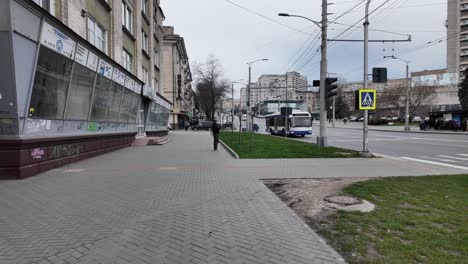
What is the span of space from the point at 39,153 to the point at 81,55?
4462 mm

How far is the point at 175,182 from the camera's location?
8.86 metres

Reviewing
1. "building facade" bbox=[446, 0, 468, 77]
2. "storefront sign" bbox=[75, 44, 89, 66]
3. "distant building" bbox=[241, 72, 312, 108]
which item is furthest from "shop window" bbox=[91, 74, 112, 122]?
"building facade" bbox=[446, 0, 468, 77]

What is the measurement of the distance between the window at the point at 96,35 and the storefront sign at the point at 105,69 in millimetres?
1874

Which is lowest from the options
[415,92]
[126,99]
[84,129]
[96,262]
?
[96,262]

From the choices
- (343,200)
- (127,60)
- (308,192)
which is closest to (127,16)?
(127,60)

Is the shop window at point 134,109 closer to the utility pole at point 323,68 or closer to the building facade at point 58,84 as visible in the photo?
the building facade at point 58,84

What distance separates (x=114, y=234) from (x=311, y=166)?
27.0ft

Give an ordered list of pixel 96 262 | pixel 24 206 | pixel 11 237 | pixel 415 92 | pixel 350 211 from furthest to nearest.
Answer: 1. pixel 415 92
2. pixel 24 206
3. pixel 350 211
4. pixel 11 237
5. pixel 96 262

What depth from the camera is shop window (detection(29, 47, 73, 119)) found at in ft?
33.2

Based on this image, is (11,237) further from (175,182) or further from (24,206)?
(175,182)

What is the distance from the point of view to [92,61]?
14.1 m

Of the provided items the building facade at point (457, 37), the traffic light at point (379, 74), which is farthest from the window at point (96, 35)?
the building facade at point (457, 37)

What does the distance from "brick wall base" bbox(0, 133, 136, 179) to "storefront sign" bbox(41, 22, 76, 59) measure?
2907 millimetres

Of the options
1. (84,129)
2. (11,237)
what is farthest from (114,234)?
(84,129)
